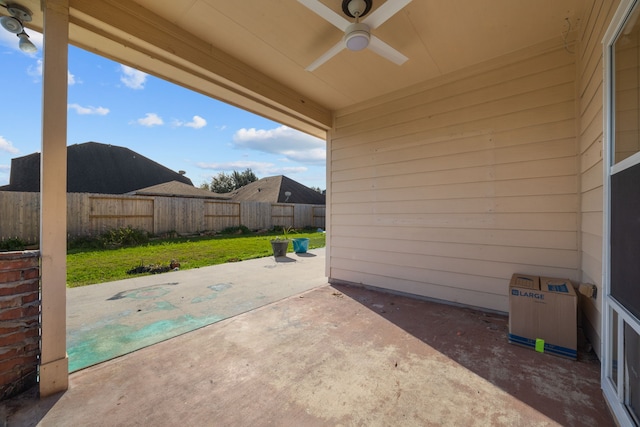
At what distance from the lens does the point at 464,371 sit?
1.89 m

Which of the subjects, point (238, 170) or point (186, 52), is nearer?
point (186, 52)

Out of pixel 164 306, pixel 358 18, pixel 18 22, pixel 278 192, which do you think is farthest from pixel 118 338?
pixel 278 192

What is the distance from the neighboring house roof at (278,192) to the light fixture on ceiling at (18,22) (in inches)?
641

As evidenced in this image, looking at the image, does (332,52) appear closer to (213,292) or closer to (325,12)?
(325,12)

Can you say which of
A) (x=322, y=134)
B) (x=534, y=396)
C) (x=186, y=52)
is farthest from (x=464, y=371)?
(x=322, y=134)

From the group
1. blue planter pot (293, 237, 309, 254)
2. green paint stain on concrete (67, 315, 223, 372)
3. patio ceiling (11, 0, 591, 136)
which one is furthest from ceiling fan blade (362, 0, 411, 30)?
blue planter pot (293, 237, 309, 254)

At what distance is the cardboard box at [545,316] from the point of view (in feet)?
6.79

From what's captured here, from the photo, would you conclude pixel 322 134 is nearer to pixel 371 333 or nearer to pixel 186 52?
pixel 186 52

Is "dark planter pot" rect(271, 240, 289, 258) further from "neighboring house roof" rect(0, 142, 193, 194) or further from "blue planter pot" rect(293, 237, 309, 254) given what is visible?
"neighboring house roof" rect(0, 142, 193, 194)

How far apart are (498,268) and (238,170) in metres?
30.9

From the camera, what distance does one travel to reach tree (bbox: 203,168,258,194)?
100ft

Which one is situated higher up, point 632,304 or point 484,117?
point 484,117

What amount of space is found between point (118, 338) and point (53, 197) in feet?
4.87

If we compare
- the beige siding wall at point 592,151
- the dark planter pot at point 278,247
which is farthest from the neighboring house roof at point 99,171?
the beige siding wall at point 592,151
